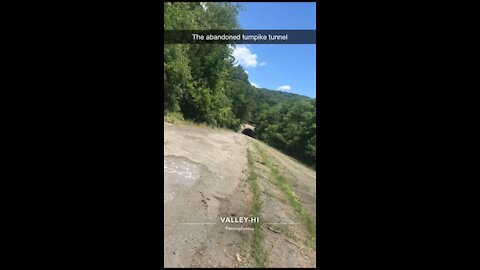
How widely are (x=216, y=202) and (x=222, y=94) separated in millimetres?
1403

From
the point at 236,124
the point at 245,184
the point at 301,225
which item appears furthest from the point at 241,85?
the point at 301,225

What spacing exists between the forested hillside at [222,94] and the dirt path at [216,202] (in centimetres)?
25

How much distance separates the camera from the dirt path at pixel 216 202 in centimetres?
286

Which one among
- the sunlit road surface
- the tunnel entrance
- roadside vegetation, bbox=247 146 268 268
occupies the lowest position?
roadside vegetation, bbox=247 146 268 268

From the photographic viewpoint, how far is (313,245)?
3.13m

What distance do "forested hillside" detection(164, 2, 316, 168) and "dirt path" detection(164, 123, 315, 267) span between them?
25cm

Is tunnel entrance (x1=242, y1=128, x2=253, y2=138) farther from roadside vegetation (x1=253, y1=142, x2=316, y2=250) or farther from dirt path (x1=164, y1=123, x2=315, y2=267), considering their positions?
roadside vegetation (x1=253, y1=142, x2=316, y2=250)

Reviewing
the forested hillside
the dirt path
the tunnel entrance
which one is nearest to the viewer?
the dirt path

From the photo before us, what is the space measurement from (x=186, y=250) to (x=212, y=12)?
233cm
